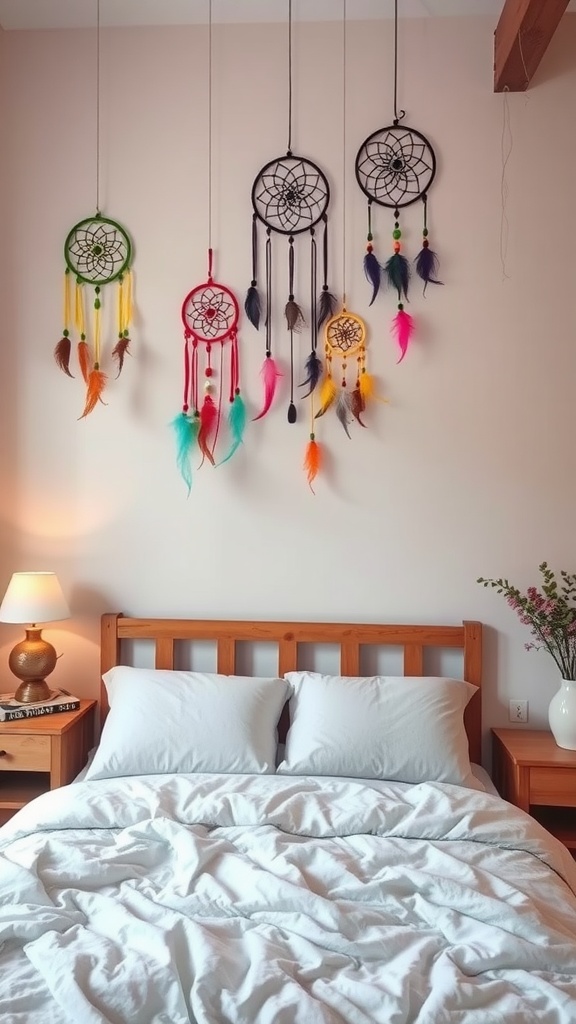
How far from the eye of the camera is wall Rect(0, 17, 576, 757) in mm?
2566

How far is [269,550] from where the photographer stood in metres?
2.64

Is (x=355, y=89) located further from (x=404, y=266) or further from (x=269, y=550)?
(x=269, y=550)

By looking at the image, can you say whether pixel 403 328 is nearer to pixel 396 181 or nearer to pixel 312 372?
pixel 312 372

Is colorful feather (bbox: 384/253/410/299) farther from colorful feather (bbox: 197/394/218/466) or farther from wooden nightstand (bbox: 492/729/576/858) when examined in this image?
wooden nightstand (bbox: 492/729/576/858)

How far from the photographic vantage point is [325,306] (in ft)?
8.52

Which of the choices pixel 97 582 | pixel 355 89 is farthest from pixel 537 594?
pixel 355 89

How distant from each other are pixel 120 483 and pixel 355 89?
1.62 meters

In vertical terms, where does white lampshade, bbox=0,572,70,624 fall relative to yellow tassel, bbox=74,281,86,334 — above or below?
below

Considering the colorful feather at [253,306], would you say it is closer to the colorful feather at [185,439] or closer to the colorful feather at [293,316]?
the colorful feather at [293,316]

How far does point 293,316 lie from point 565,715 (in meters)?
1.58

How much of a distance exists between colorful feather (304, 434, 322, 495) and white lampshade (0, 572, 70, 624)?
941 millimetres

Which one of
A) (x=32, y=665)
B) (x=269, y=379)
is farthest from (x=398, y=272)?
(x=32, y=665)

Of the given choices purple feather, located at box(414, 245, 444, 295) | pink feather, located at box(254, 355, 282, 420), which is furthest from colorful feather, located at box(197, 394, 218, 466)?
purple feather, located at box(414, 245, 444, 295)

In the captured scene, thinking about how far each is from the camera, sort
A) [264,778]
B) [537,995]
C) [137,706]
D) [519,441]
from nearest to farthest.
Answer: [537,995] < [264,778] < [137,706] < [519,441]
